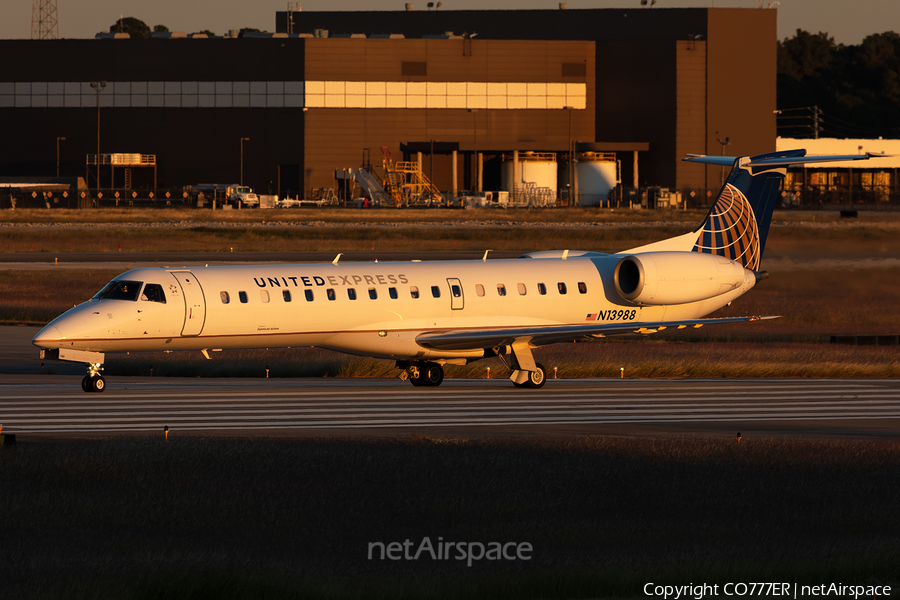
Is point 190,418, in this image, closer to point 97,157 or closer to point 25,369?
point 25,369

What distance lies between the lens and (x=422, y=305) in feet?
90.9

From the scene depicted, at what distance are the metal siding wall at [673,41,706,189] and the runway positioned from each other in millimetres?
106516

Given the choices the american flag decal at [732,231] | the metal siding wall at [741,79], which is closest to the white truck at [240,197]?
the metal siding wall at [741,79]

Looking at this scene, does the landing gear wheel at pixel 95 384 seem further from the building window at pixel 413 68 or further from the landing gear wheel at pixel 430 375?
the building window at pixel 413 68

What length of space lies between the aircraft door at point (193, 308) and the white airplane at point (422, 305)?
0.03 m

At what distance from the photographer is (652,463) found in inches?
704

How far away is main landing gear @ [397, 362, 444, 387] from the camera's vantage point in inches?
1119

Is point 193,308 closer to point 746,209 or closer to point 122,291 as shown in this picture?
point 122,291

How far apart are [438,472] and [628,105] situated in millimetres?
125280

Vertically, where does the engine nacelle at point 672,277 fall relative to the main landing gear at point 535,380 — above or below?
above

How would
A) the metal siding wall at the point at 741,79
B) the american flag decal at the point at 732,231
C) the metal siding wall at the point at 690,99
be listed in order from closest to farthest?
the american flag decal at the point at 732,231
the metal siding wall at the point at 690,99
the metal siding wall at the point at 741,79

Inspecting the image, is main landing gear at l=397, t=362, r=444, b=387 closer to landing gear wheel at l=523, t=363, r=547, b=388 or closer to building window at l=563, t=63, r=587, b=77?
landing gear wheel at l=523, t=363, r=547, b=388

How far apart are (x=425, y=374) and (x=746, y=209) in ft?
36.0

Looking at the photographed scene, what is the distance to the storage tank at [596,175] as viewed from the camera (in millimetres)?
137625
